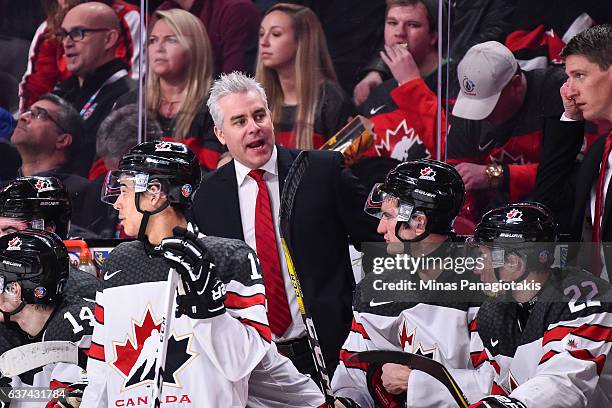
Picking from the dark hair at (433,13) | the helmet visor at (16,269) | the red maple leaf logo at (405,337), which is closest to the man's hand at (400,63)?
the dark hair at (433,13)

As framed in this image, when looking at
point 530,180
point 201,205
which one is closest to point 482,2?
point 530,180

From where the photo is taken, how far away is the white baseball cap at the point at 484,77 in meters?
4.57

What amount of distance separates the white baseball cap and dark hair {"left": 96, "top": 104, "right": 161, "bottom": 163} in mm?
Result: 1700

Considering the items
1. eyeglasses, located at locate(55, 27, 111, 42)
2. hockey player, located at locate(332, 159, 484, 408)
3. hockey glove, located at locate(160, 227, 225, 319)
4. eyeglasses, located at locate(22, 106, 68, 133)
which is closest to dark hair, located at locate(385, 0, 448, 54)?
hockey player, located at locate(332, 159, 484, 408)

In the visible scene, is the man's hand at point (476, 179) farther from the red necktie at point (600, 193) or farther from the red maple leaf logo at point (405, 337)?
the red maple leaf logo at point (405, 337)

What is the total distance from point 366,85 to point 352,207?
919 mm

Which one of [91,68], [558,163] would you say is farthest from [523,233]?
[91,68]

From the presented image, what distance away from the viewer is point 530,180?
4.44 meters

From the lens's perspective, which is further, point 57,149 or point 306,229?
point 57,149

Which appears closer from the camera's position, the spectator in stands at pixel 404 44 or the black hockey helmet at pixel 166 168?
the black hockey helmet at pixel 166 168

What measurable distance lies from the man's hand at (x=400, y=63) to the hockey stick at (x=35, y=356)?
6.58 feet

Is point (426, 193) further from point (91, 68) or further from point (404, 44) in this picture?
point (91, 68)

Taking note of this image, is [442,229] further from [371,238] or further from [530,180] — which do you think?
[530,180]

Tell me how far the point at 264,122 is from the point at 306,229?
1.49ft
